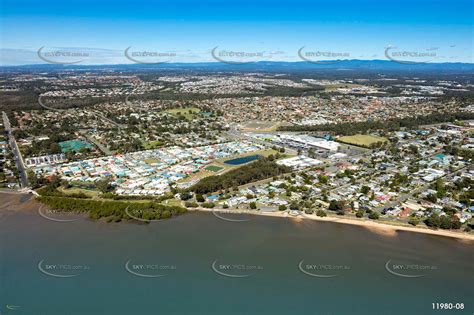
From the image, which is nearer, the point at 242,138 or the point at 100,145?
the point at 100,145

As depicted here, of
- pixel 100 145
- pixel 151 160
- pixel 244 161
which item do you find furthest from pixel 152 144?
pixel 244 161

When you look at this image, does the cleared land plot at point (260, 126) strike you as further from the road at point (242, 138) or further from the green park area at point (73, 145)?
the green park area at point (73, 145)

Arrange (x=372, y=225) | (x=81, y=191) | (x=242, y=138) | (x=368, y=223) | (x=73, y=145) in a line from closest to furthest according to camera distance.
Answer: (x=372, y=225), (x=368, y=223), (x=81, y=191), (x=73, y=145), (x=242, y=138)

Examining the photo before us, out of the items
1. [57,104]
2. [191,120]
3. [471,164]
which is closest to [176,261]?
[471,164]

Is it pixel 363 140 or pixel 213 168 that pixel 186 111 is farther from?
pixel 213 168

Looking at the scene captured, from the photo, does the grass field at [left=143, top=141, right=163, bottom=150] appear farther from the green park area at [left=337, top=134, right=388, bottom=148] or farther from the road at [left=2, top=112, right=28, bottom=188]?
the green park area at [left=337, top=134, right=388, bottom=148]

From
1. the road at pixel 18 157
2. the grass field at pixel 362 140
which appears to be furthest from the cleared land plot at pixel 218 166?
the road at pixel 18 157
